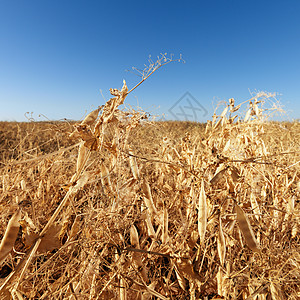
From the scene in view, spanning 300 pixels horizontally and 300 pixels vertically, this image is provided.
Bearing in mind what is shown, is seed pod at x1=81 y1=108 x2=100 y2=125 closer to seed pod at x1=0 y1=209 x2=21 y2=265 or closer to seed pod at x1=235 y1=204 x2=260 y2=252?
seed pod at x1=0 y1=209 x2=21 y2=265

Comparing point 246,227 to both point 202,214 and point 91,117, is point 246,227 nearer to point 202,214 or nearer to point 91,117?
point 202,214

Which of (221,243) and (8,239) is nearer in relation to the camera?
(8,239)

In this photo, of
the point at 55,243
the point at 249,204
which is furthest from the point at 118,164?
the point at 249,204

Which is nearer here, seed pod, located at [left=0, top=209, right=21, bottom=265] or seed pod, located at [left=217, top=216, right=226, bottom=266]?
seed pod, located at [left=0, top=209, right=21, bottom=265]

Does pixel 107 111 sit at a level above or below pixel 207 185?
above

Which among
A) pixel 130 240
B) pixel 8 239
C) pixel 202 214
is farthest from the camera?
pixel 130 240

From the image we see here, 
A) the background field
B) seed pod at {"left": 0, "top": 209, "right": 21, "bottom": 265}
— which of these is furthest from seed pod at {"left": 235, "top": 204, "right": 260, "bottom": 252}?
seed pod at {"left": 0, "top": 209, "right": 21, "bottom": 265}

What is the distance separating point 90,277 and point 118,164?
38 centimetres

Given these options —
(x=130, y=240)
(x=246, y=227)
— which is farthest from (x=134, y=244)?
(x=246, y=227)

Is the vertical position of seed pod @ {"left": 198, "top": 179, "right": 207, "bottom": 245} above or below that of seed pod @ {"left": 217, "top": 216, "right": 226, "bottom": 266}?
above

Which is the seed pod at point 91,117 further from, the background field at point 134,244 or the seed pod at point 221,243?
the seed pod at point 221,243

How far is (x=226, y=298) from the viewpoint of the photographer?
70 cm

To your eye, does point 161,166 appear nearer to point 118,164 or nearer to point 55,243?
point 118,164

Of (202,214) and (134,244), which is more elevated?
(202,214)
